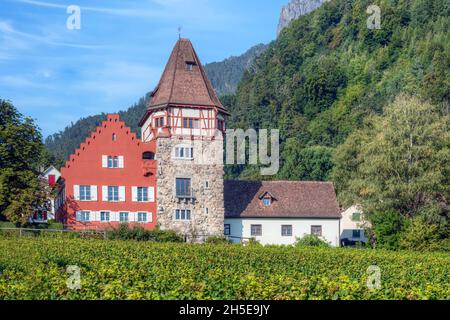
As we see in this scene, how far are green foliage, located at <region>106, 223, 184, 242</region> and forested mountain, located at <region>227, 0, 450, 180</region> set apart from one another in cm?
3927

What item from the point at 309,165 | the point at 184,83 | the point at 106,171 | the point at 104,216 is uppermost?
the point at 184,83

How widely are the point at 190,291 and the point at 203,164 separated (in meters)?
36.7

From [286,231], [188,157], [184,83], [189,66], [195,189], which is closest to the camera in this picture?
[195,189]

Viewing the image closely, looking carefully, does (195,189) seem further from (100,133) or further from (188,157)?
(100,133)

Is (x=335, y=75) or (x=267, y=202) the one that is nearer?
(x=267, y=202)

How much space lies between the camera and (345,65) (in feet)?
446

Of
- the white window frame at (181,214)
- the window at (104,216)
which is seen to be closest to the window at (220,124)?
the white window frame at (181,214)

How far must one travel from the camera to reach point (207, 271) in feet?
120

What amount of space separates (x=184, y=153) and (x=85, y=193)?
741cm

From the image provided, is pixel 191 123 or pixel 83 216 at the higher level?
pixel 191 123

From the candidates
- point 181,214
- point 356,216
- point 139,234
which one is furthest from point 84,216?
point 356,216

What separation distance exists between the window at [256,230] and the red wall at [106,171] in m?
7.61
